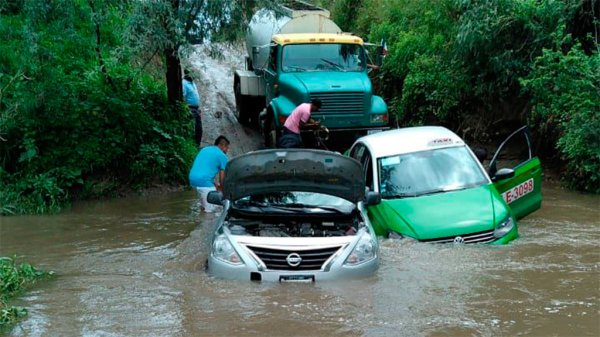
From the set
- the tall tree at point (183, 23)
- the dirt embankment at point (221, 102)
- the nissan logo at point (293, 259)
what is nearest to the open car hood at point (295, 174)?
the nissan logo at point (293, 259)

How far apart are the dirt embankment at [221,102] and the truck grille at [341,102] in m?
2.10

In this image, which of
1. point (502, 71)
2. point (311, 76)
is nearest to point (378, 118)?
point (311, 76)

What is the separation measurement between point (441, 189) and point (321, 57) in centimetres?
702

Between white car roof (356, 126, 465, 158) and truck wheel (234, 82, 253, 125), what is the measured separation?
341 inches

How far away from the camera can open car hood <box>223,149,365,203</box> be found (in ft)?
27.8

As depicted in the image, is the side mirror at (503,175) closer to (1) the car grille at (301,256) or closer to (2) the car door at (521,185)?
(2) the car door at (521,185)

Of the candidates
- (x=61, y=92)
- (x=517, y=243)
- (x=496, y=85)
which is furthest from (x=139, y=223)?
(x=496, y=85)

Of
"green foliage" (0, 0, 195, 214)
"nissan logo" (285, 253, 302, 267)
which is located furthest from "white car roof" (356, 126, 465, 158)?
"green foliage" (0, 0, 195, 214)

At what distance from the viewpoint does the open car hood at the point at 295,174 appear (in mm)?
8477

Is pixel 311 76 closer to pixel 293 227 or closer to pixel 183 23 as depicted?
pixel 183 23

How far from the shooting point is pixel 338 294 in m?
7.29

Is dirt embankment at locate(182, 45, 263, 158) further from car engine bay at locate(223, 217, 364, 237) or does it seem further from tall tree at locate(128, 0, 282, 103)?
car engine bay at locate(223, 217, 364, 237)

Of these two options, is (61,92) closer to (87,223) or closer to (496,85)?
(87,223)

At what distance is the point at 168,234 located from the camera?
11.1 meters
